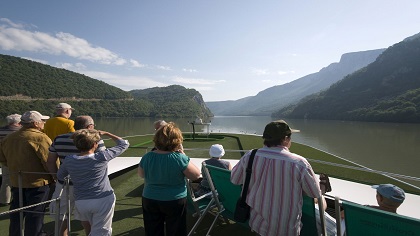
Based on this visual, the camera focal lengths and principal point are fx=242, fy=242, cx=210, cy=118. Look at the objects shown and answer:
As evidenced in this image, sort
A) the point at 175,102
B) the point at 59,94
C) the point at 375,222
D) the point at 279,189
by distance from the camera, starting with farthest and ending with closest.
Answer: the point at 175,102
the point at 59,94
the point at 279,189
the point at 375,222

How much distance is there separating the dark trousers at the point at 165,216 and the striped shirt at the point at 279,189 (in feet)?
2.15

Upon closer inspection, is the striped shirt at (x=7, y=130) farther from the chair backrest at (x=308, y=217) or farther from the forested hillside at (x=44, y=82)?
Result: the forested hillside at (x=44, y=82)

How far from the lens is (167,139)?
210 centimetres

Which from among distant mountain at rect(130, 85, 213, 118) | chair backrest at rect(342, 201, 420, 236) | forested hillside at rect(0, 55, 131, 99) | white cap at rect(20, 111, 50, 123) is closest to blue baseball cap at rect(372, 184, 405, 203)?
chair backrest at rect(342, 201, 420, 236)

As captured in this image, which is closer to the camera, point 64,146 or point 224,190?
point 64,146

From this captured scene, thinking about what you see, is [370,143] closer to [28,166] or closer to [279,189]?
[279,189]

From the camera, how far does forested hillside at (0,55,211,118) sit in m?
82.7

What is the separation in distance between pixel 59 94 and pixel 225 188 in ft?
367

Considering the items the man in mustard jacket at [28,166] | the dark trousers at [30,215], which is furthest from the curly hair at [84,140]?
the dark trousers at [30,215]

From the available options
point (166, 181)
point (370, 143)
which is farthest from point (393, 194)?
point (370, 143)

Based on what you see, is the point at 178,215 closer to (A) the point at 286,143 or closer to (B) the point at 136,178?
(A) the point at 286,143

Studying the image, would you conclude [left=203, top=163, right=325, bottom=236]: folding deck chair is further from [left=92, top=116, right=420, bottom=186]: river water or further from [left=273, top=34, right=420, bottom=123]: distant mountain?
[left=273, top=34, right=420, bottom=123]: distant mountain

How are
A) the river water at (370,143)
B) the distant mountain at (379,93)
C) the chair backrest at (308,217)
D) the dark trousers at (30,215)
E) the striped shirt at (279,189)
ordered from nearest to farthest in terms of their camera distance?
1. the striped shirt at (279,189)
2. the chair backrest at (308,217)
3. the dark trousers at (30,215)
4. the river water at (370,143)
5. the distant mountain at (379,93)

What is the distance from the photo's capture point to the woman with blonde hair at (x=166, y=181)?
6.90 ft
